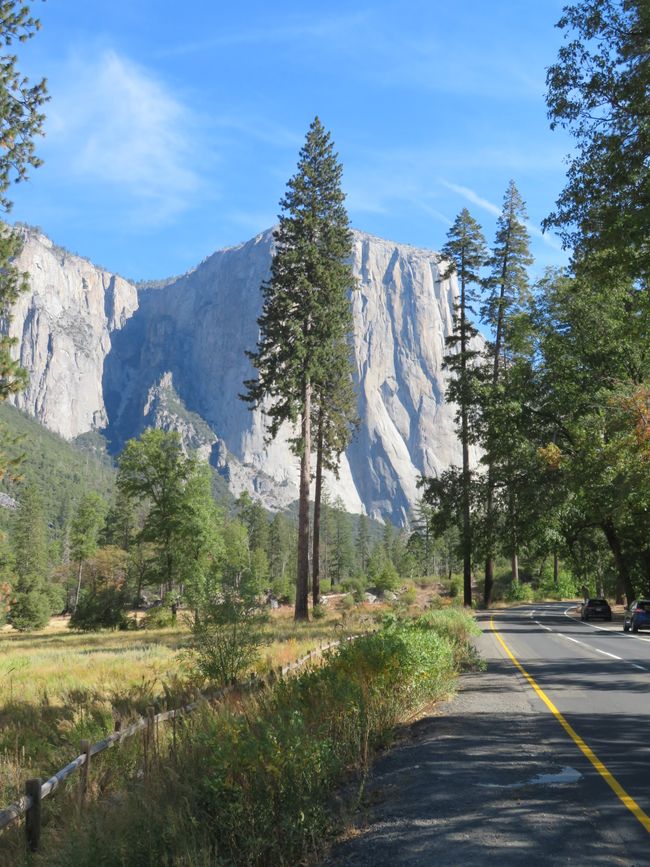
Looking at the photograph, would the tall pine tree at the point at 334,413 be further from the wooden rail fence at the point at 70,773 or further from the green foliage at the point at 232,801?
the green foliage at the point at 232,801

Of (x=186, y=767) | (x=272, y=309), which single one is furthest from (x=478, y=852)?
(x=272, y=309)

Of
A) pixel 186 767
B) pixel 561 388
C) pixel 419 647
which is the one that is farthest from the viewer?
pixel 561 388

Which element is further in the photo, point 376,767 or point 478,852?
point 376,767

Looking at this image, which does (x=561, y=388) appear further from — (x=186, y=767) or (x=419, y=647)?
(x=186, y=767)

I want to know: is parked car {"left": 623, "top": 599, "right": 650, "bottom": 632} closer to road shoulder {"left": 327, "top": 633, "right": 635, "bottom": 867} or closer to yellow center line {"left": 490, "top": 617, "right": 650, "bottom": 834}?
yellow center line {"left": 490, "top": 617, "right": 650, "bottom": 834}

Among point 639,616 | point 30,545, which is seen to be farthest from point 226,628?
point 30,545

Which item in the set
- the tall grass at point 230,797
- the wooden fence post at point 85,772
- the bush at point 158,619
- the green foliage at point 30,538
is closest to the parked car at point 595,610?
the bush at point 158,619

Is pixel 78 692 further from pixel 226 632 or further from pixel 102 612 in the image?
pixel 102 612

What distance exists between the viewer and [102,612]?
4203cm

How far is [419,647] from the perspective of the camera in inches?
459

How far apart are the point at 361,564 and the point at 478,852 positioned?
16472 cm

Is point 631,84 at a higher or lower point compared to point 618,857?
higher

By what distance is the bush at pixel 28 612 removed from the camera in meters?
66.4

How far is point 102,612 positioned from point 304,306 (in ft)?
75.1
